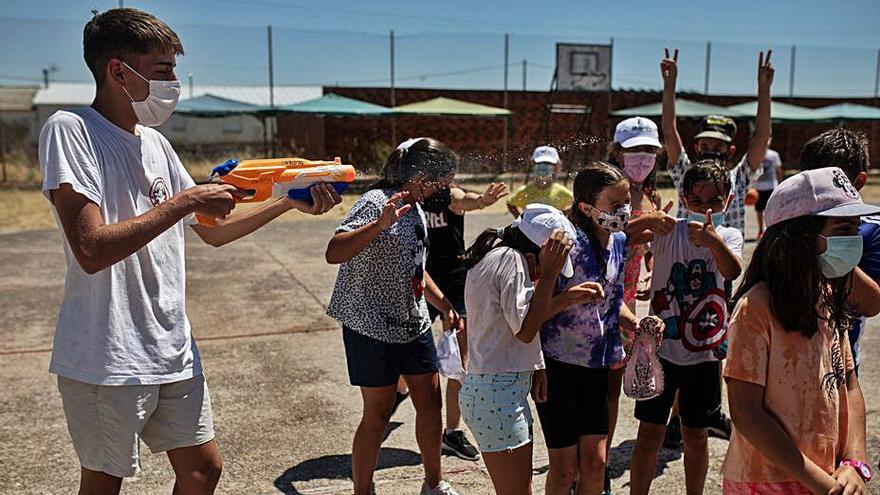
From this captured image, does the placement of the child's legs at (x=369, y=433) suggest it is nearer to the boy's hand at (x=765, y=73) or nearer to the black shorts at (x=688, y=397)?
the black shorts at (x=688, y=397)

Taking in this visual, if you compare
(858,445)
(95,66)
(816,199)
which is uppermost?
(95,66)

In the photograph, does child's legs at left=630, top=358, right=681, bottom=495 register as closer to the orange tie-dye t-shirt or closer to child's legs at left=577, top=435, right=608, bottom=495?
child's legs at left=577, top=435, right=608, bottom=495

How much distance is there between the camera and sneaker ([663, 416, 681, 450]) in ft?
14.7

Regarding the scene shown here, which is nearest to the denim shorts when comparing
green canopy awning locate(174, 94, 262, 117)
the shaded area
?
the shaded area

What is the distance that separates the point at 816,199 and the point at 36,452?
159 inches

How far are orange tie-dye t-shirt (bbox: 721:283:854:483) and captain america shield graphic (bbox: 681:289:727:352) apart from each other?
117 cm

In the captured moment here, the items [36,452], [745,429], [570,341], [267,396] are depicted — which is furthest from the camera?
[267,396]

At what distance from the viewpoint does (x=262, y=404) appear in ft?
16.7

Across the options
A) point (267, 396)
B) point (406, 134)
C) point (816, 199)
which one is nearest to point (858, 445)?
point (816, 199)

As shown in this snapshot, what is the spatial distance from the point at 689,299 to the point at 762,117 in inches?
59.1

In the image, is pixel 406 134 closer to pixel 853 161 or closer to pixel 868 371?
pixel 868 371

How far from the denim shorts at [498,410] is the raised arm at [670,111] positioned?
2.05 m

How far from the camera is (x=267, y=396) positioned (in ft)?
17.2

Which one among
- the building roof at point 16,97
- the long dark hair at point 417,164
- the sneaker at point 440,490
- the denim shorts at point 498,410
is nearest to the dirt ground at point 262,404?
the sneaker at point 440,490
